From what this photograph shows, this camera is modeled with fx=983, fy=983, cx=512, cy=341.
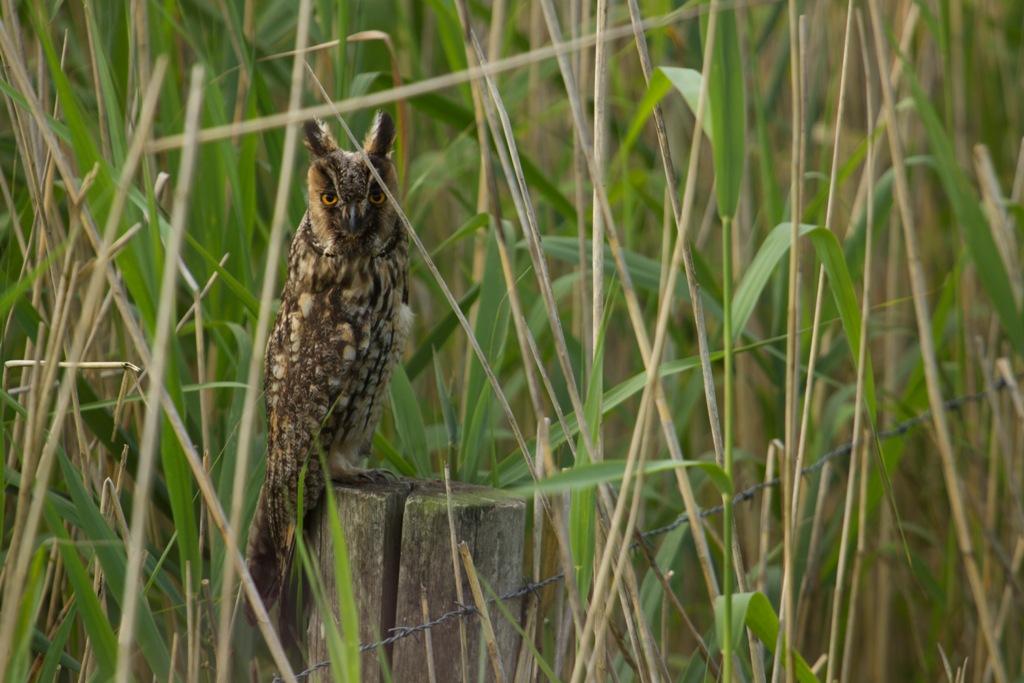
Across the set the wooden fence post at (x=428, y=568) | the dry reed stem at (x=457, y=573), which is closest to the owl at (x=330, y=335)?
the wooden fence post at (x=428, y=568)

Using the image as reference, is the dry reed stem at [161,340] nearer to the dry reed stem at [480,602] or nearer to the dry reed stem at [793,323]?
the dry reed stem at [480,602]

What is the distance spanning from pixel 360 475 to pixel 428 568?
56 centimetres

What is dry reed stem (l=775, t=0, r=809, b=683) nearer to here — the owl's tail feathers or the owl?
the owl

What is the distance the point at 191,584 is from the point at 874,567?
2320 millimetres

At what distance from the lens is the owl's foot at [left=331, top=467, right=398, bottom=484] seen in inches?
73.0

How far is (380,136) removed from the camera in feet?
6.25

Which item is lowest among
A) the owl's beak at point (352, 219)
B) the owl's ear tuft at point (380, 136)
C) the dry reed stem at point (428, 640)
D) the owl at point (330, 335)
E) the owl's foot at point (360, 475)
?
the dry reed stem at point (428, 640)

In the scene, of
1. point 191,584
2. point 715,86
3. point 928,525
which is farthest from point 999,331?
point 191,584

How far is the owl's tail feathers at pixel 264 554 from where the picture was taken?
1854mm

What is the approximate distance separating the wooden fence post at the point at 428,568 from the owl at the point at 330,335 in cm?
41

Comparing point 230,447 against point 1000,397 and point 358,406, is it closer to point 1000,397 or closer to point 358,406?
point 358,406

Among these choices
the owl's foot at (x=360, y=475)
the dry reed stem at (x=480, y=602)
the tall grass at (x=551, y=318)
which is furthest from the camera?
the owl's foot at (x=360, y=475)

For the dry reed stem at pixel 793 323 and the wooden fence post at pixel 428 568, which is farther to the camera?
the wooden fence post at pixel 428 568

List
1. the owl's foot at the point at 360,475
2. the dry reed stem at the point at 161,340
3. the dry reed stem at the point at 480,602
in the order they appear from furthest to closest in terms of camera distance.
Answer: the owl's foot at the point at 360,475 → the dry reed stem at the point at 480,602 → the dry reed stem at the point at 161,340
